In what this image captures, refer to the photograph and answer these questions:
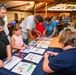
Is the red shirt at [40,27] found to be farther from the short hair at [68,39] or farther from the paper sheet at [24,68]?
the short hair at [68,39]

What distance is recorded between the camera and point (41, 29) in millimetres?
3197

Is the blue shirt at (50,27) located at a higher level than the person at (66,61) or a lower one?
lower

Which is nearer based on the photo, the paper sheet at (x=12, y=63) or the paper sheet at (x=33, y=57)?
the paper sheet at (x=12, y=63)

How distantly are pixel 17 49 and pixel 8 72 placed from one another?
72 centimetres

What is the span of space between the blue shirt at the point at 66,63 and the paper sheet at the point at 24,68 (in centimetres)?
39

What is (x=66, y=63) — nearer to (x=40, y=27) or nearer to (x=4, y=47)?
(x=4, y=47)

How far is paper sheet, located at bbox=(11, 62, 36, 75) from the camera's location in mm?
1360

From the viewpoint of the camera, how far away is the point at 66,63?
1.00 m

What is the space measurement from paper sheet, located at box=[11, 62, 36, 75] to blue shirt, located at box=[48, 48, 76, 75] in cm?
39

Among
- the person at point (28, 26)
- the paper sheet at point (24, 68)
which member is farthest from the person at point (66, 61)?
the person at point (28, 26)

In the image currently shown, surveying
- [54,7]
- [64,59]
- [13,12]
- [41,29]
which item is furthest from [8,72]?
[13,12]

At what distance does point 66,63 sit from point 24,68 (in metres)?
0.57

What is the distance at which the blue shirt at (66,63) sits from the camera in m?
1.00

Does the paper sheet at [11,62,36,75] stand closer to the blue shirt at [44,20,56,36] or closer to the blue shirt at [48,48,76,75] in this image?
the blue shirt at [48,48,76,75]
